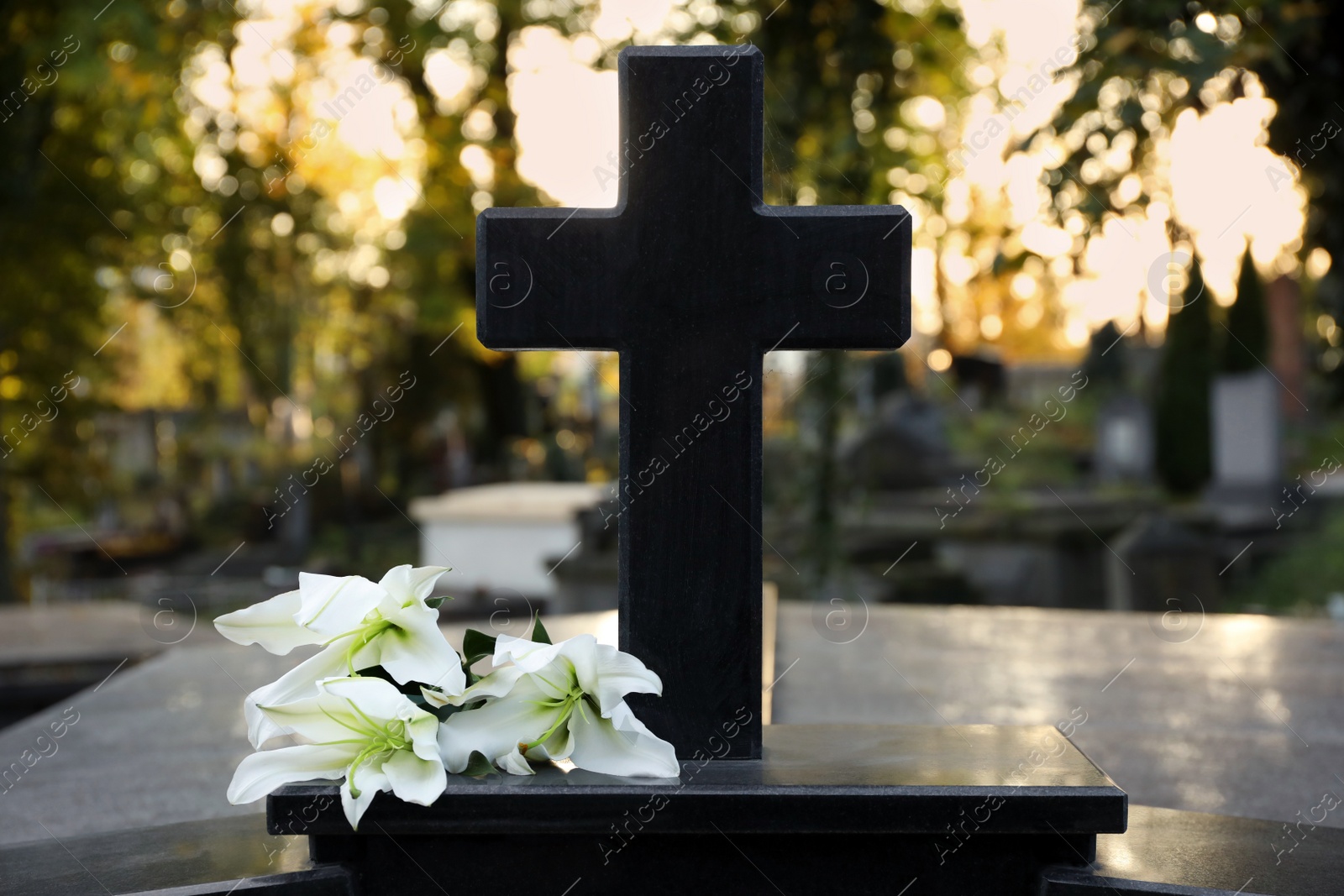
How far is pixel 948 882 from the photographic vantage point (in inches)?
63.2

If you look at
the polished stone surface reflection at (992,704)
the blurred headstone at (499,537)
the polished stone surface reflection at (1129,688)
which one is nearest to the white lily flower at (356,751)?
the polished stone surface reflection at (992,704)

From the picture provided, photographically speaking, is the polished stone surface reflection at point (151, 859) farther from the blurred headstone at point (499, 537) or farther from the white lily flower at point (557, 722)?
the blurred headstone at point (499, 537)

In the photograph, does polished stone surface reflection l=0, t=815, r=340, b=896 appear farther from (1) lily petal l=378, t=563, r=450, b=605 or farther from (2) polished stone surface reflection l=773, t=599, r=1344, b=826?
(2) polished stone surface reflection l=773, t=599, r=1344, b=826

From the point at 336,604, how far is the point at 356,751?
0.19 meters

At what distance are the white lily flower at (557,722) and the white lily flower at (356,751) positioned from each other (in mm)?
71

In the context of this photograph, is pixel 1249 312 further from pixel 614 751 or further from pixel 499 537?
pixel 614 751

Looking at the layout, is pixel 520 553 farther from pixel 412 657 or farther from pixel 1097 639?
pixel 412 657

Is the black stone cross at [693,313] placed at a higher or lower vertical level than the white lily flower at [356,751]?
higher

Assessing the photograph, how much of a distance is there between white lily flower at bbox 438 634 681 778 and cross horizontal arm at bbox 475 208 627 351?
17.5 inches

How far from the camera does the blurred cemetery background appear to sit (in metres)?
5.11

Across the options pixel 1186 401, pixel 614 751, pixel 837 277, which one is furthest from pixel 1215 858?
pixel 1186 401

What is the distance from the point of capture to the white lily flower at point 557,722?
1522mm

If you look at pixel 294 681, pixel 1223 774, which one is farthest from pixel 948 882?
pixel 1223 774

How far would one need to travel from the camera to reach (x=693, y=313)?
1725 millimetres
